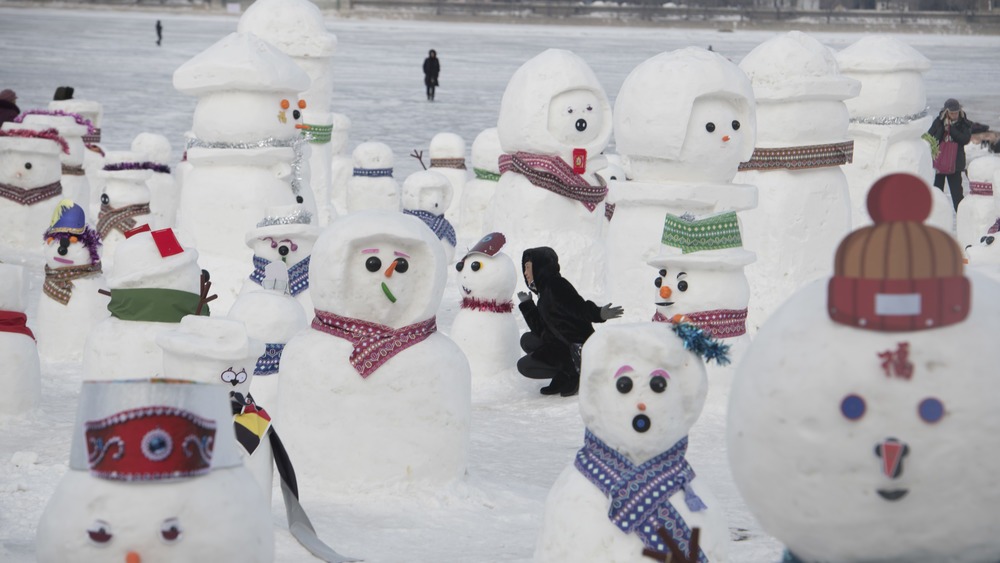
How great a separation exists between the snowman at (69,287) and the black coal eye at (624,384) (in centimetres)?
446

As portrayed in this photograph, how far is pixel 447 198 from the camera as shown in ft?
34.7

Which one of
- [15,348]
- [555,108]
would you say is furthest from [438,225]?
[15,348]

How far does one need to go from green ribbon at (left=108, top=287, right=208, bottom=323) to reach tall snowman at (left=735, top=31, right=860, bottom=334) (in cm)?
409

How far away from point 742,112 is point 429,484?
12.2 ft

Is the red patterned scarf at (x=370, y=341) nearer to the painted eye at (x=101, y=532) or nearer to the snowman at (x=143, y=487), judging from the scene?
the snowman at (x=143, y=487)

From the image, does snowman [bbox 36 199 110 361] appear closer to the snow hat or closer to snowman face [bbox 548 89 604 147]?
snowman face [bbox 548 89 604 147]

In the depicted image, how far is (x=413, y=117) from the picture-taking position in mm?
22547

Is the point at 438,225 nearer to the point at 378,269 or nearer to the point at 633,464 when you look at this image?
the point at 378,269

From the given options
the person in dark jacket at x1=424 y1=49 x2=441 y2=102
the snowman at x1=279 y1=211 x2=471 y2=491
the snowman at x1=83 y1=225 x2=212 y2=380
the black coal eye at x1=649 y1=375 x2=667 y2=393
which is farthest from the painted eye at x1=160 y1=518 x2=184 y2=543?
the person in dark jacket at x1=424 y1=49 x2=441 y2=102

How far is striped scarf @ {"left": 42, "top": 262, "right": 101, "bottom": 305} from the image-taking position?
24.8ft

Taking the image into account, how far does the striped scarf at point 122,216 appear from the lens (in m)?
10.4

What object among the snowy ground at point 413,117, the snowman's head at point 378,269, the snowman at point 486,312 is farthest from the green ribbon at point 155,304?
the snowman at point 486,312

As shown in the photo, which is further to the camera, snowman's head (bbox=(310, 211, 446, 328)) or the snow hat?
snowman's head (bbox=(310, 211, 446, 328))

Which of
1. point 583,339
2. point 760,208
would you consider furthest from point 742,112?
point 583,339
